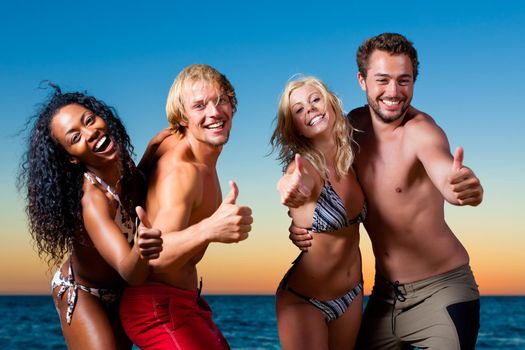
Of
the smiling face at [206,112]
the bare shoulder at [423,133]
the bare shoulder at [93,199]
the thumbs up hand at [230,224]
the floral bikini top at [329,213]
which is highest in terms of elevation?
the smiling face at [206,112]

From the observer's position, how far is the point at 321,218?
4.59 m

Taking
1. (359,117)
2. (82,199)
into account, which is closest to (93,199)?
(82,199)

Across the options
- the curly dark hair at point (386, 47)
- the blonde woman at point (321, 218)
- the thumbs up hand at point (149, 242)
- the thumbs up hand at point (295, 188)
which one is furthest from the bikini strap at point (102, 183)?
the curly dark hair at point (386, 47)

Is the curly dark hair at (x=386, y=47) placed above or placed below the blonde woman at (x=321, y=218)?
above

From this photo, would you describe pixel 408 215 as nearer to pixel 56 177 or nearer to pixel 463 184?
pixel 463 184

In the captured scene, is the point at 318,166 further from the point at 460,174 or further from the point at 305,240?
the point at 460,174

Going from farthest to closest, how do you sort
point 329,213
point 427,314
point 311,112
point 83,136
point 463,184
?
1. point 427,314
2. point 311,112
3. point 329,213
4. point 83,136
5. point 463,184

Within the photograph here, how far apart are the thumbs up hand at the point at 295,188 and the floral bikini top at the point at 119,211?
0.88m

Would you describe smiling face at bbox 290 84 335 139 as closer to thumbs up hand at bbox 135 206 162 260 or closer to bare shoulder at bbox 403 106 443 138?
bare shoulder at bbox 403 106 443 138

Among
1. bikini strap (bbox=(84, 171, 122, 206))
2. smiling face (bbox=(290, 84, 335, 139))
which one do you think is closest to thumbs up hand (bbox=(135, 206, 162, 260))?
bikini strap (bbox=(84, 171, 122, 206))

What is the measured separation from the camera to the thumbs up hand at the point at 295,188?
4270 mm

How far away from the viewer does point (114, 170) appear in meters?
4.34

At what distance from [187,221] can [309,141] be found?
43.2 inches

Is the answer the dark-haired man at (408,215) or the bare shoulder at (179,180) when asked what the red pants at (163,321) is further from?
the dark-haired man at (408,215)
